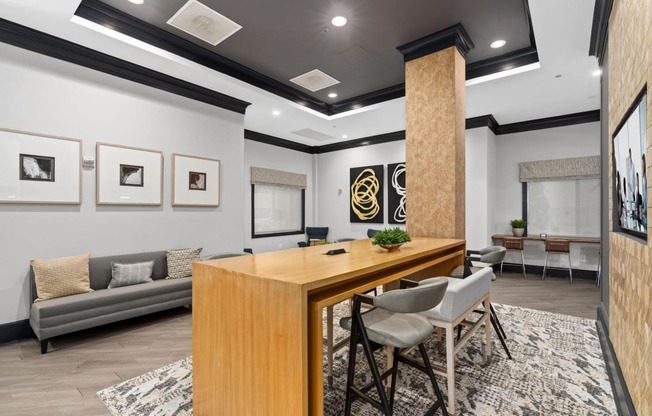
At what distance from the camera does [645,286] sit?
1.54 metres

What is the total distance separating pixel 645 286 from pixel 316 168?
24.4 feet

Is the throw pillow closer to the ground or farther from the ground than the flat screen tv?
closer to the ground

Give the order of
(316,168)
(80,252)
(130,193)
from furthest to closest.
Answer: (316,168) < (130,193) < (80,252)

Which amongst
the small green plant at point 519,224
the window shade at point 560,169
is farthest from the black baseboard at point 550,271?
the window shade at point 560,169

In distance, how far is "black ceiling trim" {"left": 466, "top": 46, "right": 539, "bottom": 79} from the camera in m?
3.76

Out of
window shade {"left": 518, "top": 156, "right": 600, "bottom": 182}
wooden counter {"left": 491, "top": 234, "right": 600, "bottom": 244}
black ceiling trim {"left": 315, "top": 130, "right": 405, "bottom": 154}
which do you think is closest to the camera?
wooden counter {"left": 491, "top": 234, "right": 600, "bottom": 244}

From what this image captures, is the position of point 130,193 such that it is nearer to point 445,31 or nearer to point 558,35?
point 445,31

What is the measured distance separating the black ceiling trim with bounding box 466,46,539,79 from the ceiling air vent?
11.2ft

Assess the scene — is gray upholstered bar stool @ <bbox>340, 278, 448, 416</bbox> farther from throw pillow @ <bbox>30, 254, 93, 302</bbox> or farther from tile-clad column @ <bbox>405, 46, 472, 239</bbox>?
throw pillow @ <bbox>30, 254, 93, 302</bbox>

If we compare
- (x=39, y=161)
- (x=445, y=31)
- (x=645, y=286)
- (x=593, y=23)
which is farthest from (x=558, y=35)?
(x=39, y=161)

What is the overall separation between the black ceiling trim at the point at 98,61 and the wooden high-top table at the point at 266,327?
314 centimetres

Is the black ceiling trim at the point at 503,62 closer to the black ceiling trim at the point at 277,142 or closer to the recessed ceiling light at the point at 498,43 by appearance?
the recessed ceiling light at the point at 498,43

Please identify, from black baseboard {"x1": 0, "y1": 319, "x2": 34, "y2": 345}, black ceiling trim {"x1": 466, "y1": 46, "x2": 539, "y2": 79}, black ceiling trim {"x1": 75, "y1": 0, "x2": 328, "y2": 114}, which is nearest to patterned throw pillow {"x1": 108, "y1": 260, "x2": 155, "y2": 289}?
black baseboard {"x1": 0, "y1": 319, "x2": 34, "y2": 345}

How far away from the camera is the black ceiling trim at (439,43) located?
10.8 feet
